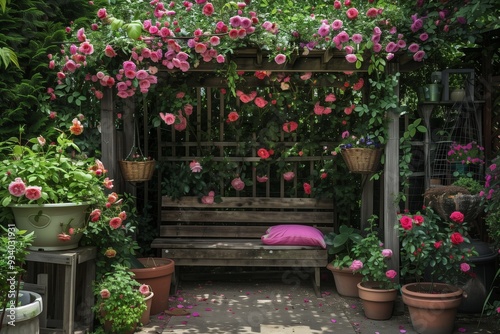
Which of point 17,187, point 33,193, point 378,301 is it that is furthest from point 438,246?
point 17,187

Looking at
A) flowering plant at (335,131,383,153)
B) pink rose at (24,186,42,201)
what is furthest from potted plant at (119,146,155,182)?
flowering plant at (335,131,383,153)

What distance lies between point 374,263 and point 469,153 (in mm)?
1448

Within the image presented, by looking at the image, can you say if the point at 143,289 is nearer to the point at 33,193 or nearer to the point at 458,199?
the point at 33,193

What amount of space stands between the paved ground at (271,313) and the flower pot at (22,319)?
1.53 meters

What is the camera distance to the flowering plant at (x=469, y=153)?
18.9 feet

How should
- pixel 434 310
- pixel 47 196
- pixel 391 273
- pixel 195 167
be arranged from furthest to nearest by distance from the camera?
pixel 195 167 < pixel 391 273 < pixel 434 310 < pixel 47 196

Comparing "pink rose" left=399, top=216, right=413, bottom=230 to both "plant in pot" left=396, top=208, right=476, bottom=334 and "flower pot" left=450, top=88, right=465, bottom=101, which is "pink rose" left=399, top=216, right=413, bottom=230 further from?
"flower pot" left=450, top=88, right=465, bottom=101

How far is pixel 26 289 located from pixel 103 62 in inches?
87.1

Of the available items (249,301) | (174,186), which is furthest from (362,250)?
(174,186)

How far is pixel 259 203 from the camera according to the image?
6809 millimetres

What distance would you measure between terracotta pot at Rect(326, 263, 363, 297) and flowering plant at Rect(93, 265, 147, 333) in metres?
2.08

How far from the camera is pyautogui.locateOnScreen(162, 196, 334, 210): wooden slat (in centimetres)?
678

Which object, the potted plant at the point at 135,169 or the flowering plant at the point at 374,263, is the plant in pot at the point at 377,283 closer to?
the flowering plant at the point at 374,263

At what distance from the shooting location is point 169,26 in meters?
5.29
